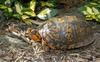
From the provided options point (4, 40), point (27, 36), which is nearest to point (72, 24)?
point (27, 36)

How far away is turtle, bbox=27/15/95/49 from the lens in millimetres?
2516

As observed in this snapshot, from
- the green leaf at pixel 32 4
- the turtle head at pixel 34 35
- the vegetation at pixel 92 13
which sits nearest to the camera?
the turtle head at pixel 34 35

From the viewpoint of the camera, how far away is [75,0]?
348 cm

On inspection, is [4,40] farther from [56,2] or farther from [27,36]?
[56,2]

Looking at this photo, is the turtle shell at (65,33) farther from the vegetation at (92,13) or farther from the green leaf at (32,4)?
the green leaf at (32,4)

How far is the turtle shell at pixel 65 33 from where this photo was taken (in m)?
2.51

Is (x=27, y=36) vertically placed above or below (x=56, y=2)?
below

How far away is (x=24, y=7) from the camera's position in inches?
129

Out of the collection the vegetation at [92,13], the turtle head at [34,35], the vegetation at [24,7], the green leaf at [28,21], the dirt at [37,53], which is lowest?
the dirt at [37,53]

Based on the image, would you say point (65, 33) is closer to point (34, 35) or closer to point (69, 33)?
point (69, 33)

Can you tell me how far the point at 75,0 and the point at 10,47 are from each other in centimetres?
135

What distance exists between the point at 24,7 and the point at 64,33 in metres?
0.99

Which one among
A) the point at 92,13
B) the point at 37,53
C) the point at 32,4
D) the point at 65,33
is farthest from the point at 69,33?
the point at 32,4

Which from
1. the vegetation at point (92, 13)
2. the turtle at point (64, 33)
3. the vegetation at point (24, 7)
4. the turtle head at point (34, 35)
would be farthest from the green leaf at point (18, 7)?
the vegetation at point (92, 13)
